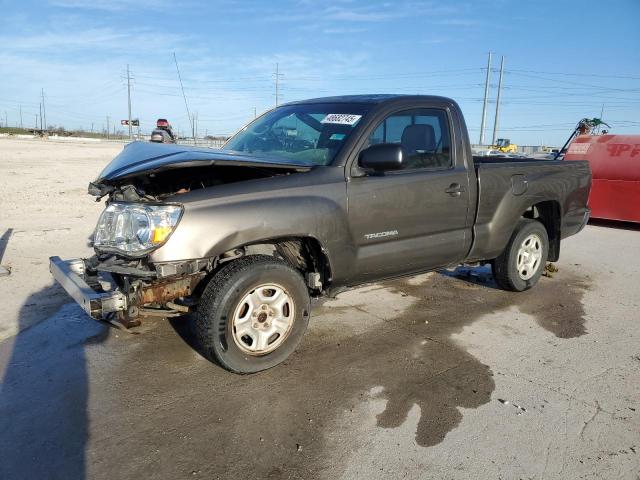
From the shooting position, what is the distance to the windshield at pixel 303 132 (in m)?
3.99

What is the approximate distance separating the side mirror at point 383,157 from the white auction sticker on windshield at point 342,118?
433 mm

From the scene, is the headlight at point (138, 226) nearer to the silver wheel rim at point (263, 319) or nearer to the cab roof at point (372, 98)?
the silver wheel rim at point (263, 319)

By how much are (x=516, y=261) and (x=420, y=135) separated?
1954 mm

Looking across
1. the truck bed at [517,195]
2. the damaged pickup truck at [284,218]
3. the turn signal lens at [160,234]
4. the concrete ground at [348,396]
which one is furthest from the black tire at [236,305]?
the truck bed at [517,195]

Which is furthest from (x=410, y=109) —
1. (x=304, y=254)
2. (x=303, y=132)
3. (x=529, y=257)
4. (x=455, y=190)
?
(x=529, y=257)

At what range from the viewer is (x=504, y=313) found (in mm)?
5000

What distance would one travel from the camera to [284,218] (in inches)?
134

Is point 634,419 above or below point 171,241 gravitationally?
below

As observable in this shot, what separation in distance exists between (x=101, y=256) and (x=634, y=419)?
3.65 m

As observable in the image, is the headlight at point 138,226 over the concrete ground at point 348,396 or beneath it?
over

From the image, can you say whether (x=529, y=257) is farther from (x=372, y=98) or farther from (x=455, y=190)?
(x=372, y=98)

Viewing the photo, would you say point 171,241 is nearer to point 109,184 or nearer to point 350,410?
point 109,184

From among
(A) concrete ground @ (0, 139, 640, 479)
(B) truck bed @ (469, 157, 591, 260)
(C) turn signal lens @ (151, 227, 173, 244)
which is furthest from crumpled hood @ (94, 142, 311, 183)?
(B) truck bed @ (469, 157, 591, 260)

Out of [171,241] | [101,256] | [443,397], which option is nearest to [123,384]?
[101,256]
